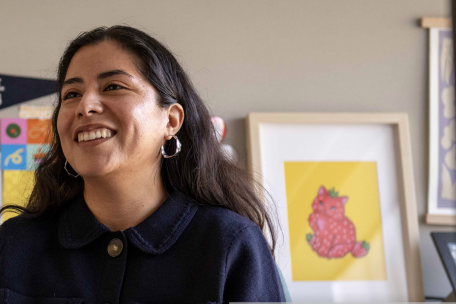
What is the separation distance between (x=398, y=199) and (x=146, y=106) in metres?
1.05

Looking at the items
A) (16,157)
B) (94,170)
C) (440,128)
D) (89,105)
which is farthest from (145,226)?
(440,128)

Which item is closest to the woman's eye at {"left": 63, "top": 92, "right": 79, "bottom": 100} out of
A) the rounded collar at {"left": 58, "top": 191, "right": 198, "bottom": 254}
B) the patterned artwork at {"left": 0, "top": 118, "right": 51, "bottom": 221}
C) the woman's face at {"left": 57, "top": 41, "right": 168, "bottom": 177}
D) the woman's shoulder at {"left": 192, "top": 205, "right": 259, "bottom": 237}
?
the woman's face at {"left": 57, "top": 41, "right": 168, "bottom": 177}

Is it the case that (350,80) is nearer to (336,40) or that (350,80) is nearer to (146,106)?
(336,40)

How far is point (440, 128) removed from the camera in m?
1.80

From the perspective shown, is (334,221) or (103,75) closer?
(103,75)

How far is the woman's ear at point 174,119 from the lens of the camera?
3.71 ft

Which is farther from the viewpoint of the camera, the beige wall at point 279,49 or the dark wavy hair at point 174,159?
the beige wall at point 279,49

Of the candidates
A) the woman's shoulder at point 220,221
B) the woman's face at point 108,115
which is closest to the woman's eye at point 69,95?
the woman's face at point 108,115

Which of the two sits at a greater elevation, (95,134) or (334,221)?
(95,134)

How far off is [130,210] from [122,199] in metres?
0.03

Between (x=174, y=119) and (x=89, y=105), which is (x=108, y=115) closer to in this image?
(x=89, y=105)

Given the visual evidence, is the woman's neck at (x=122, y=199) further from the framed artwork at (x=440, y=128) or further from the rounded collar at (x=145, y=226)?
the framed artwork at (x=440, y=128)

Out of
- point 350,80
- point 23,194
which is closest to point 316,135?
point 350,80

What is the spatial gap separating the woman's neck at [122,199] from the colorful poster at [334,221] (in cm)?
70
